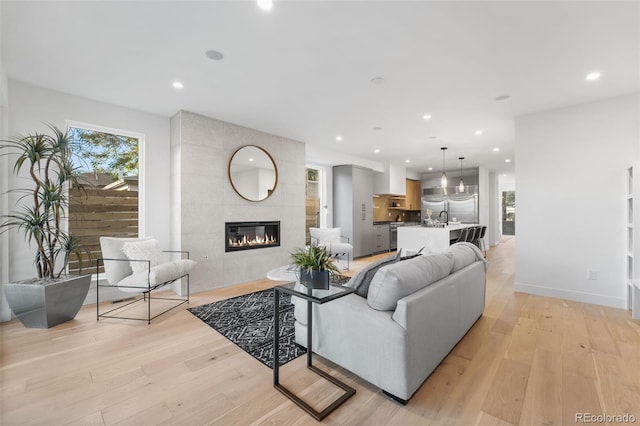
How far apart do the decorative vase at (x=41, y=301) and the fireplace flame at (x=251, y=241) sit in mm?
2002

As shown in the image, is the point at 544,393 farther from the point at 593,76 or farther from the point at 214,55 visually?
the point at 214,55

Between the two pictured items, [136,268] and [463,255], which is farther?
[136,268]

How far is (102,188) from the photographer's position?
369 cm

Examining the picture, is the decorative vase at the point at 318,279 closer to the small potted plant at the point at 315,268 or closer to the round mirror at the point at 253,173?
the small potted plant at the point at 315,268

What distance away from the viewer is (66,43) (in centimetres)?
235

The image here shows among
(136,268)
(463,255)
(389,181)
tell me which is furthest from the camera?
(389,181)

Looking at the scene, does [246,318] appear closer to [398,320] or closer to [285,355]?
[285,355]

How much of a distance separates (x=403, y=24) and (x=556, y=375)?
2788mm

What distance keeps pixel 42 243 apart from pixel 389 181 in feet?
22.9

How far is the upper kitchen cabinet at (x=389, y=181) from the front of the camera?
25.5 ft

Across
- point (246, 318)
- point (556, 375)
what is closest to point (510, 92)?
point (556, 375)

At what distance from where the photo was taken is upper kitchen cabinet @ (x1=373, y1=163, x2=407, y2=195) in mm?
7777

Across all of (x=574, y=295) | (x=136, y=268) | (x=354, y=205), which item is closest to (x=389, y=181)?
(x=354, y=205)

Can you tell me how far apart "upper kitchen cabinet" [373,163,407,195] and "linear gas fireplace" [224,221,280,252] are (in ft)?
12.7
